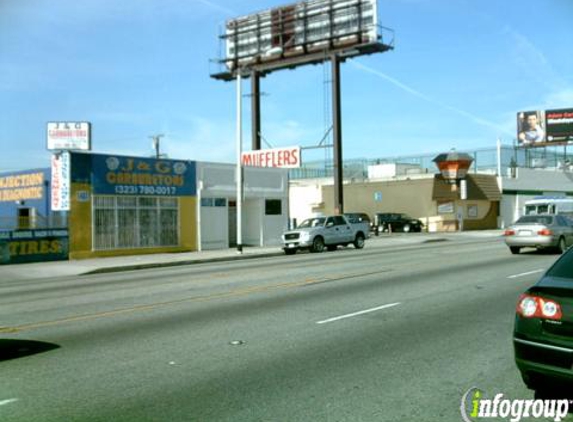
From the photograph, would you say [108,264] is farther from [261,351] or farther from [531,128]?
[531,128]

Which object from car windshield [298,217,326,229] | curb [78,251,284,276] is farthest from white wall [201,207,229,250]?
car windshield [298,217,326,229]

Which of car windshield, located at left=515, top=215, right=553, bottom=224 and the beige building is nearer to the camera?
car windshield, located at left=515, top=215, right=553, bottom=224

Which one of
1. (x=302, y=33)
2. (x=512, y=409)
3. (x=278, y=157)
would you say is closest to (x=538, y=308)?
(x=512, y=409)

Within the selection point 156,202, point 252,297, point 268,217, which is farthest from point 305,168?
point 252,297

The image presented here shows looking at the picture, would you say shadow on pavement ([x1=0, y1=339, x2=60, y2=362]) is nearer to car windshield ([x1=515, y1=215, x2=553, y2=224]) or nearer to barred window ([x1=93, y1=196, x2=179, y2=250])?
car windshield ([x1=515, y1=215, x2=553, y2=224])

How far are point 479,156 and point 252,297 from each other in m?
56.6

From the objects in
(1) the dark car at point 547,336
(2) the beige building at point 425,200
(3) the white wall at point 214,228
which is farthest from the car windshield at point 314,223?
(2) the beige building at point 425,200

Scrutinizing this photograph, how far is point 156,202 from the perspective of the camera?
100ft

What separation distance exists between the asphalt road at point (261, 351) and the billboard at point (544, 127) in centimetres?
6114

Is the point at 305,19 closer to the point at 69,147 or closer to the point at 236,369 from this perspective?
the point at 69,147

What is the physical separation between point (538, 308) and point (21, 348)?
6460 mm

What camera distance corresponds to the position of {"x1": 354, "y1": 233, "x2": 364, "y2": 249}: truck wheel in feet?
106

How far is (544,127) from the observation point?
2808 inches

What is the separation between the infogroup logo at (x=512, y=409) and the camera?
17.8 feet
